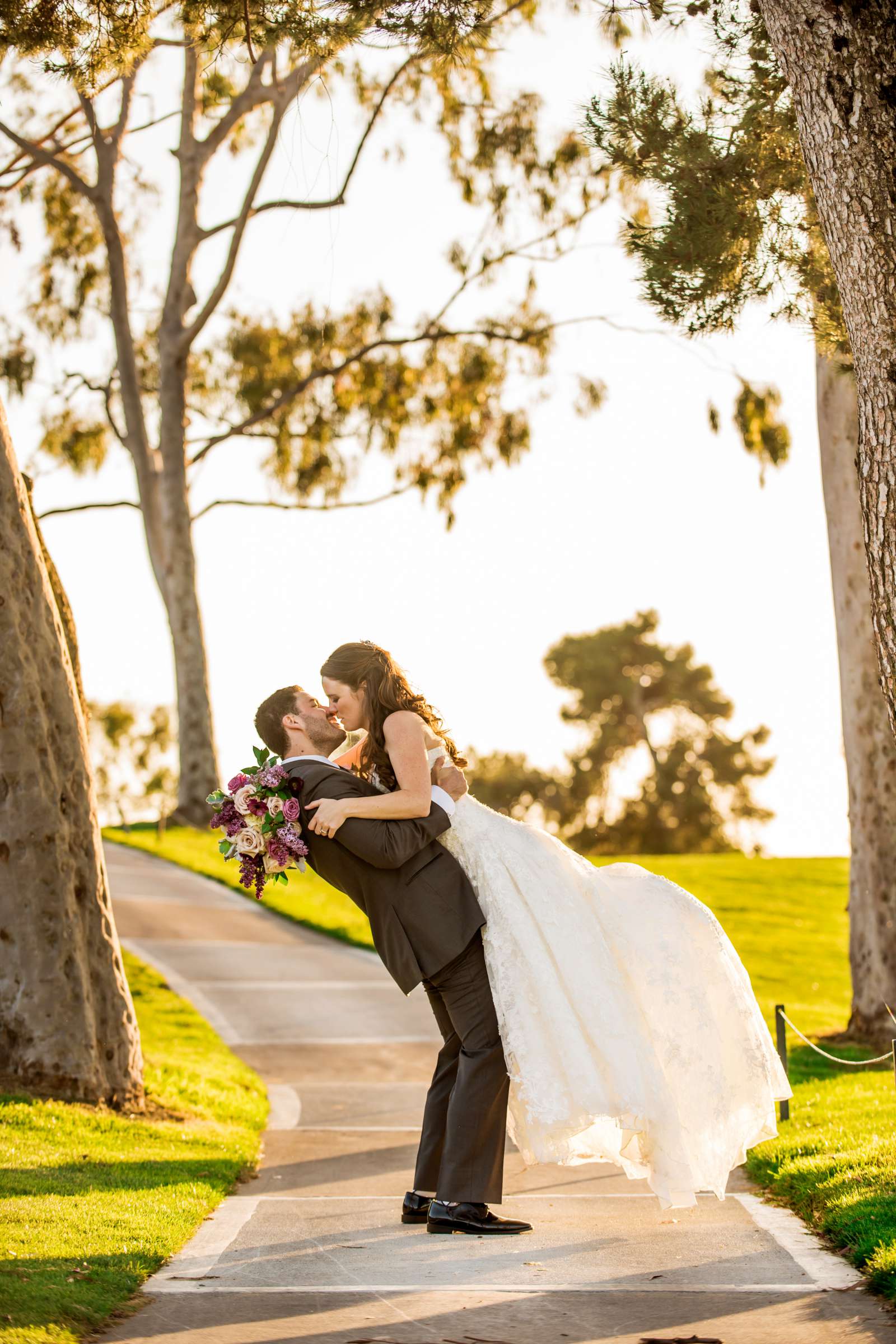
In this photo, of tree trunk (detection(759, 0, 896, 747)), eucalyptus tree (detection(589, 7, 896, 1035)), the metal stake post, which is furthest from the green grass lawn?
eucalyptus tree (detection(589, 7, 896, 1035))

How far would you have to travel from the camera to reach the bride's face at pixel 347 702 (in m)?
5.29

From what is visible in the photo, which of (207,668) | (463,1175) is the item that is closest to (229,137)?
(207,668)

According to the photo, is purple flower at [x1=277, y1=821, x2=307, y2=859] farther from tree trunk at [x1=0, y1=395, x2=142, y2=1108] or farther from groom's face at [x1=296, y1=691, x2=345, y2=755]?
tree trunk at [x1=0, y1=395, x2=142, y2=1108]

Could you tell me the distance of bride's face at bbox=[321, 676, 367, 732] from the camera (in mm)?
5289

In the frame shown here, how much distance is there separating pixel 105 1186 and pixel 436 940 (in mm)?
1914

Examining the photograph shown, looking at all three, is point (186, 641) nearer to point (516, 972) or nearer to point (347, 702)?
point (347, 702)

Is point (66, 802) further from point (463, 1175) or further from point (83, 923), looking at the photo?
point (463, 1175)

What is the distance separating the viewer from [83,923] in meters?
7.59

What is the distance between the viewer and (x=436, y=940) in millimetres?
5219

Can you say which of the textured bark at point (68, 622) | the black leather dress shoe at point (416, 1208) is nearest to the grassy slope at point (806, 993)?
the black leather dress shoe at point (416, 1208)

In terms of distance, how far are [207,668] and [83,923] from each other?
19800mm

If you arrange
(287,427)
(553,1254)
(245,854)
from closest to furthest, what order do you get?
(553,1254) < (245,854) < (287,427)

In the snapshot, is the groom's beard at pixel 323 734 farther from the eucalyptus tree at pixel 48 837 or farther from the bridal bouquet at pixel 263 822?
the eucalyptus tree at pixel 48 837

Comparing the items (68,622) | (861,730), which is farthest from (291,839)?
(861,730)
